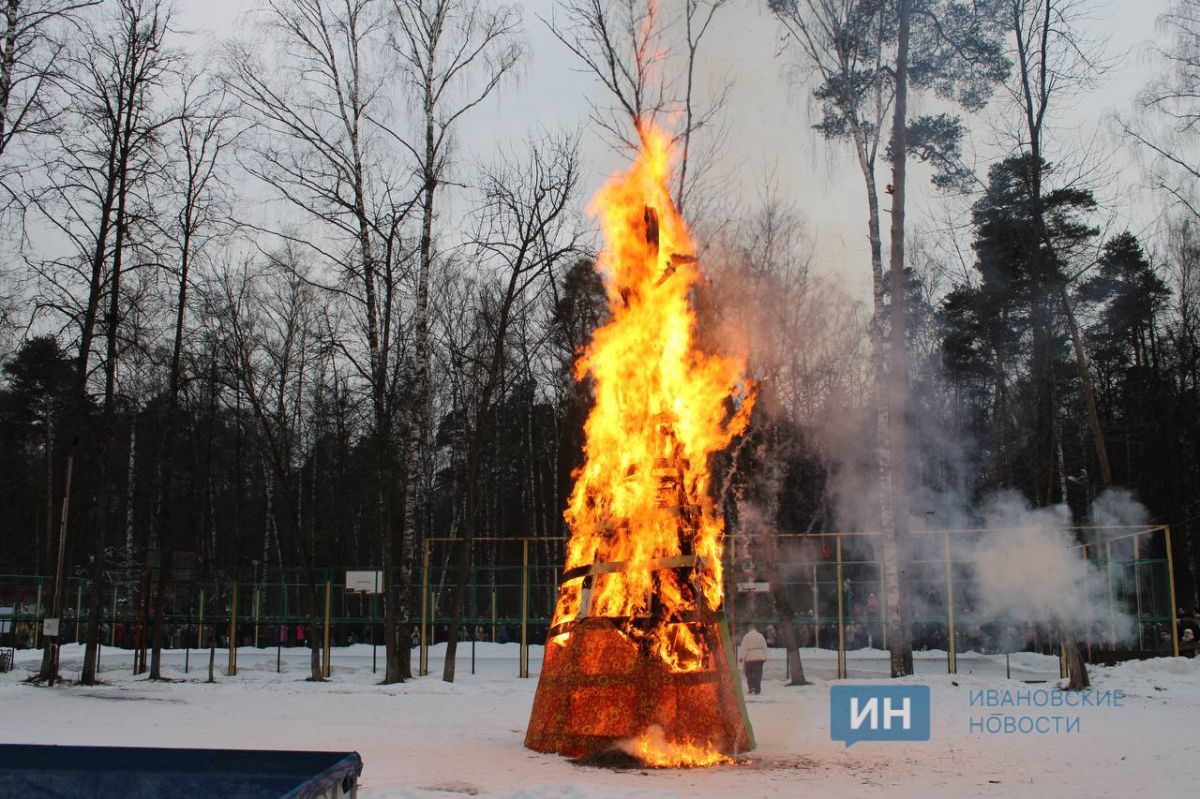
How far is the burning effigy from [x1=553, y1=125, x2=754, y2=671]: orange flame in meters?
0.01

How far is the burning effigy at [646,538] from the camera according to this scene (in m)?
10.1

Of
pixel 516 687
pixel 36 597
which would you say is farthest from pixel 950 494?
pixel 36 597

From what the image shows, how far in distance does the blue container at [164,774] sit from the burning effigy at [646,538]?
5342mm

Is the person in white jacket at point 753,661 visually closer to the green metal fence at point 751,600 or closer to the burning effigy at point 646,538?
the green metal fence at point 751,600

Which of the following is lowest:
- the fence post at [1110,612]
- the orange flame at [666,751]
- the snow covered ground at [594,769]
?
the snow covered ground at [594,769]

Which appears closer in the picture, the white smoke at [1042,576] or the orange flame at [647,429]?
the orange flame at [647,429]

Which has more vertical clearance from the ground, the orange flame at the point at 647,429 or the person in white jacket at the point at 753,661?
the orange flame at the point at 647,429

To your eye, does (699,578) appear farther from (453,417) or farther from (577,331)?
(453,417)

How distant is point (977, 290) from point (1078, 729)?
972 inches

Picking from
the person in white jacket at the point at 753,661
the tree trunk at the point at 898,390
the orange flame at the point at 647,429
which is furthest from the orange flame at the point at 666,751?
the tree trunk at the point at 898,390

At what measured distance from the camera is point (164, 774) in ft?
16.6

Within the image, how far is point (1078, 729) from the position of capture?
13047 millimetres

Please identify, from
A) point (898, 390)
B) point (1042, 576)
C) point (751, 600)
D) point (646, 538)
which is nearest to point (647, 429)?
point (646, 538)

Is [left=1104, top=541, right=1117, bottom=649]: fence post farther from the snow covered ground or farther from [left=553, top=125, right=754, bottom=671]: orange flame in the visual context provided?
[left=553, top=125, right=754, bottom=671]: orange flame
